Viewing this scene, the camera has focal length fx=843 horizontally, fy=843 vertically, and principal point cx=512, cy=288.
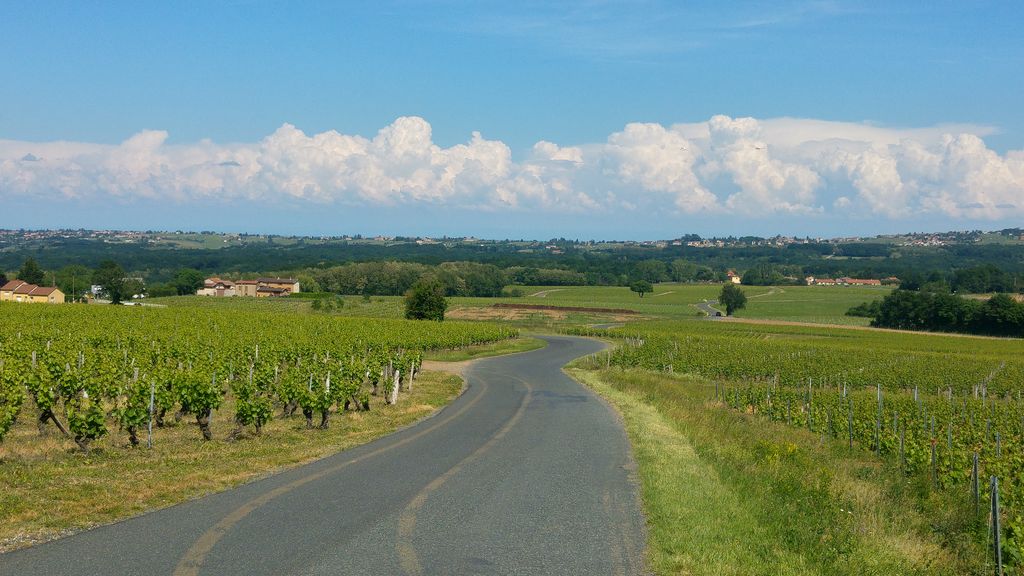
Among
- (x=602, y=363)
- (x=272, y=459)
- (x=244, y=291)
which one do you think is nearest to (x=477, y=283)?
(x=244, y=291)

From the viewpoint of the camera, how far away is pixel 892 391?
165 ft

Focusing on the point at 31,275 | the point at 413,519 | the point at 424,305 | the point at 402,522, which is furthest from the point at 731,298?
the point at 402,522

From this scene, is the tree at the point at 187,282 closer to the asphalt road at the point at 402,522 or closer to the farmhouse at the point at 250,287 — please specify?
the farmhouse at the point at 250,287

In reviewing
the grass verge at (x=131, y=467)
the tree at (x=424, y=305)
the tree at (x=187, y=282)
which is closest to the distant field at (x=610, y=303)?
the tree at (x=424, y=305)

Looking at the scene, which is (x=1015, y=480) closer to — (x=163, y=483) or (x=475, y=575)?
(x=475, y=575)

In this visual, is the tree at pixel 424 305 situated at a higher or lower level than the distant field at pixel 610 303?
higher

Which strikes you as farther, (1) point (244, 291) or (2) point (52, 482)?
(1) point (244, 291)

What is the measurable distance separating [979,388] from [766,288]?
484 ft

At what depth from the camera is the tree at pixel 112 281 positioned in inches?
4833

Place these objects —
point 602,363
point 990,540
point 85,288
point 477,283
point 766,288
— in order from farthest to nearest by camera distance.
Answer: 1. point 766,288
2. point 477,283
3. point 85,288
4. point 602,363
5. point 990,540

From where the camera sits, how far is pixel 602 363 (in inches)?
2265

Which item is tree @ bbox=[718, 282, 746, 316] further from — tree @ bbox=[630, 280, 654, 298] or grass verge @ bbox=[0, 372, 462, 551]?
grass verge @ bbox=[0, 372, 462, 551]

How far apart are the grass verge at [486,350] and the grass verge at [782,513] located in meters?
39.5

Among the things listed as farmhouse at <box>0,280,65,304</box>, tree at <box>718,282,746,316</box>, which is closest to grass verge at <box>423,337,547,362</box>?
tree at <box>718,282,746,316</box>
